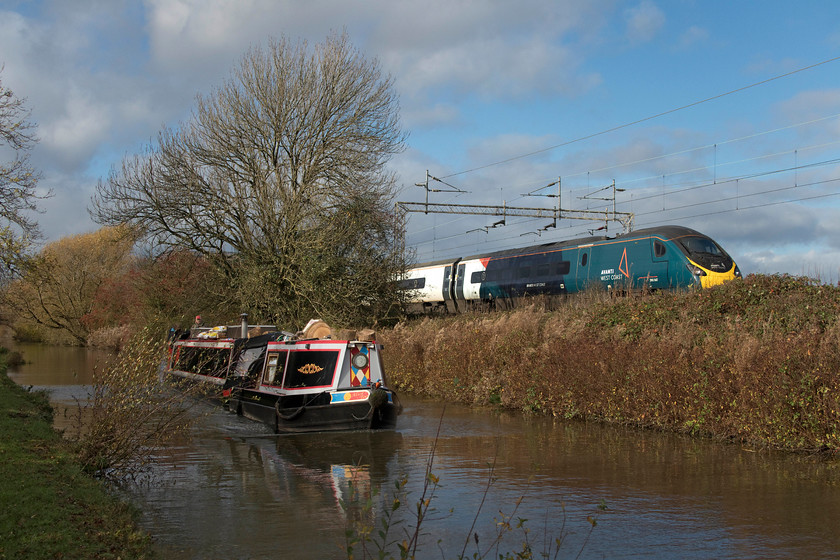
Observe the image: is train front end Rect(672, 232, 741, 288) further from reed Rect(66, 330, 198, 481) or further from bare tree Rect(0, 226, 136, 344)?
bare tree Rect(0, 226, 136, 344)

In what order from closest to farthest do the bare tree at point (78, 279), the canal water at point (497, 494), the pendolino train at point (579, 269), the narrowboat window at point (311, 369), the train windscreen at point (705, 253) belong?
1. the canal water at point (497, 494)
2. the narrowboat window at point (311, 369)
3. the train windscreen at point (705, 253)
4. the pendolino train at point (579, 269)
5. the bare tree at point (78, 279)

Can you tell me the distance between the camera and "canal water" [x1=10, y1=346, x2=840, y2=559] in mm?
7598

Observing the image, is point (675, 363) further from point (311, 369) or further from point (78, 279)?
point (78, 279)

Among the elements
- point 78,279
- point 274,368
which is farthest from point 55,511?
point 78,279

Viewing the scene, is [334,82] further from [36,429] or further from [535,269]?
[36,429]

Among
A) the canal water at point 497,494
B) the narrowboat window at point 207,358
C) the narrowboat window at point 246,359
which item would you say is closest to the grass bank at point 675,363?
the canal water at point 497,494

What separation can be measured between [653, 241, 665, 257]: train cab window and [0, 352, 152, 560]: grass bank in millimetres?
19927

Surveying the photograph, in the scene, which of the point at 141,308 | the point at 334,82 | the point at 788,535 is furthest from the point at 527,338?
the point at 141,308

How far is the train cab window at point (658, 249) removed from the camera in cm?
2438

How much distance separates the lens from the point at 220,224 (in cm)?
2638

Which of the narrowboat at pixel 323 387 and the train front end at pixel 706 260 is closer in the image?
the narrowboat at pixel 323 387

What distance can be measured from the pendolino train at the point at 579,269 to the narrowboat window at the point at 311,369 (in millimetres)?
10076

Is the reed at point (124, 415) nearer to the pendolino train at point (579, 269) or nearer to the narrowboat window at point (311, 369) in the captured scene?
the narrowboat window at point (311, 369)

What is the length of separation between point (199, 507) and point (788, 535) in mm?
6746
